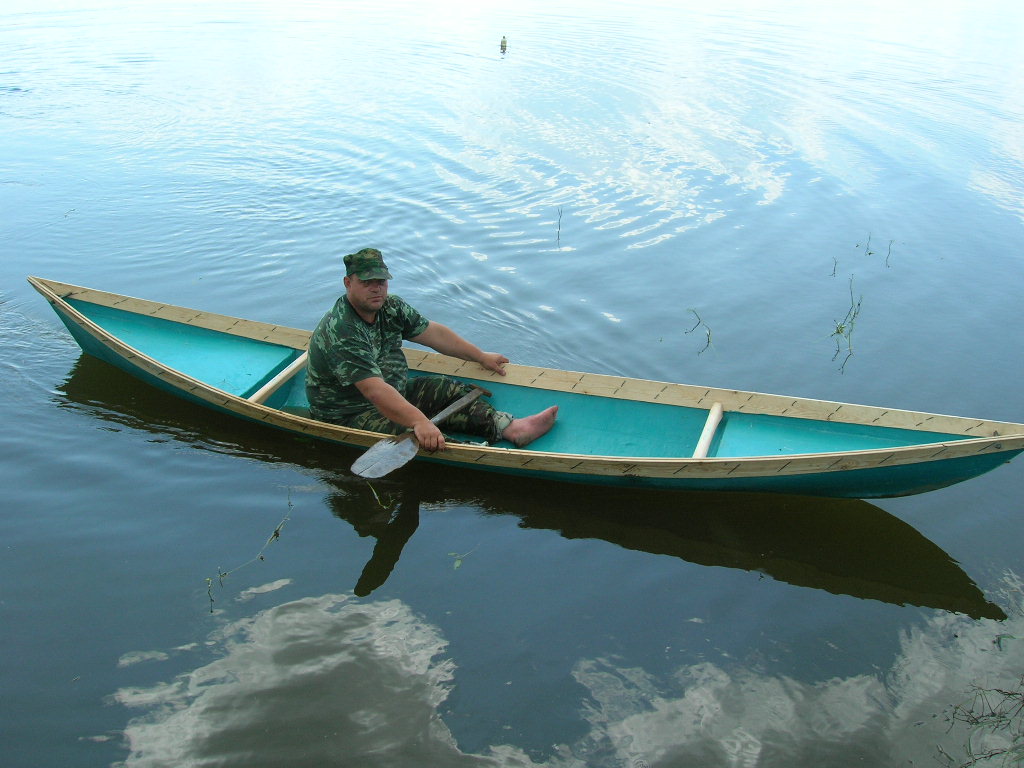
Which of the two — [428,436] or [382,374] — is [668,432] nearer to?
[428,436]

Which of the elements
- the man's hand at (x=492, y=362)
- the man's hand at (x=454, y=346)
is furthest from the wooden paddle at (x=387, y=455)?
the man's hand at (x=492, y=362)

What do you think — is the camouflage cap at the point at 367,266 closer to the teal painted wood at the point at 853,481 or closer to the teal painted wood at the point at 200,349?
the teal painted wood at the point at 853,481

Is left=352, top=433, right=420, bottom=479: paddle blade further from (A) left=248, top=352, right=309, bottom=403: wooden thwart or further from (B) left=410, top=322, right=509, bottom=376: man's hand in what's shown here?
(A) left=248, top=352, right=309, bottom=403: wooden thwart

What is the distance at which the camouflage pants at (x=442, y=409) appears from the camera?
586 cm

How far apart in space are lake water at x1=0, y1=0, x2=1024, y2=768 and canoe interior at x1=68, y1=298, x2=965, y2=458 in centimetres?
36

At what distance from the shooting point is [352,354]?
5.40 metres

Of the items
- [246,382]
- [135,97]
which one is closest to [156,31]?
[135,97]

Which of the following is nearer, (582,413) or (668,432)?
(668,432)

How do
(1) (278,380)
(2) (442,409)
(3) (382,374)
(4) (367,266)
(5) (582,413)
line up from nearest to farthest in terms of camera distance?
(4) (367,266)
(3) (382,374)
(2) (442,409)
(5) (582,413)
(1) (278,380)

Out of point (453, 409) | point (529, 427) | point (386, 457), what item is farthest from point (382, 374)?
point (529, 427)

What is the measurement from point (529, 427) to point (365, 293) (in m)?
1.51

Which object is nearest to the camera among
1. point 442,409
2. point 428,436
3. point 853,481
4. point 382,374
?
point 853,481

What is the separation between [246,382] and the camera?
6.57 m

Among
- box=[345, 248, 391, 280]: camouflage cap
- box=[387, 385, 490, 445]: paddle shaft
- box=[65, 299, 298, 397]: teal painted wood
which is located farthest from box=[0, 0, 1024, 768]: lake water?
box=[345, 248, 391, 280]: camouflage cap
